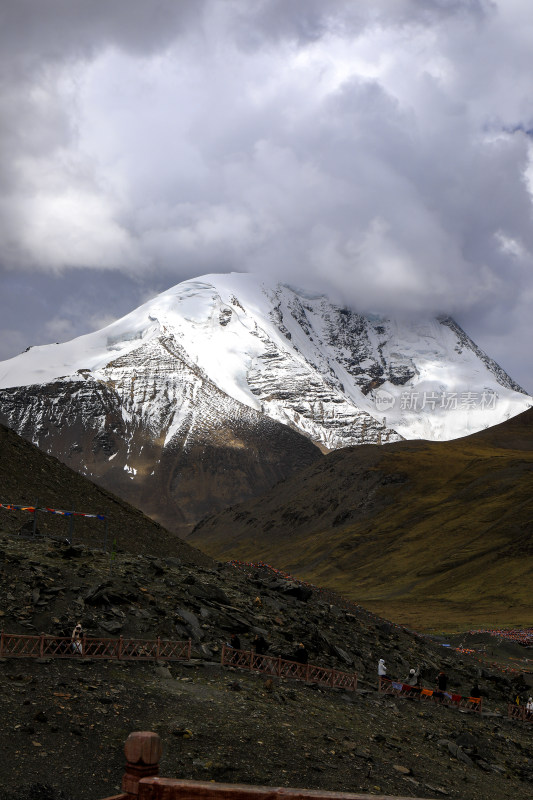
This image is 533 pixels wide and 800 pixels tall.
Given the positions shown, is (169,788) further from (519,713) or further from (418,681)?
(519,713)

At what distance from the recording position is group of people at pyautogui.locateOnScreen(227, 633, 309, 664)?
1059 inches

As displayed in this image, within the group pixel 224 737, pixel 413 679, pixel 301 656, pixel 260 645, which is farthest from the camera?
pixel 413 679

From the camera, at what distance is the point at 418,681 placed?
3334 cm

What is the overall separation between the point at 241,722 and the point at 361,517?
124m

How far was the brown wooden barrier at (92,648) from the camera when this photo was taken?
20844 millimetres

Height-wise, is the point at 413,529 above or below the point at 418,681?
above

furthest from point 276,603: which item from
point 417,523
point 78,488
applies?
point 417,523

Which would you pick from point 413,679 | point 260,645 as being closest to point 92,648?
point 260,645

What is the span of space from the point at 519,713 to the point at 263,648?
525 inches

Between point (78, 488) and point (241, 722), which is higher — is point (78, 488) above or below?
above

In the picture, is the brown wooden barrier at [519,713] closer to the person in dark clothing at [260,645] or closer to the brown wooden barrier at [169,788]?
the person in dark clothing at [260,645]

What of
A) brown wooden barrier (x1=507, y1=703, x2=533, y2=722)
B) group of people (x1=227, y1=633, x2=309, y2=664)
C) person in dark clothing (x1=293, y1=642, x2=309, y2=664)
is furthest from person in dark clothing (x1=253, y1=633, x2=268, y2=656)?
brown wooden barrier (x1=507, y1=703, x2=533, y2=722)

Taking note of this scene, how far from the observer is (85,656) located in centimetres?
2192

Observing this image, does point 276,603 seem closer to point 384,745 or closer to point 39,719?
point 384,745
